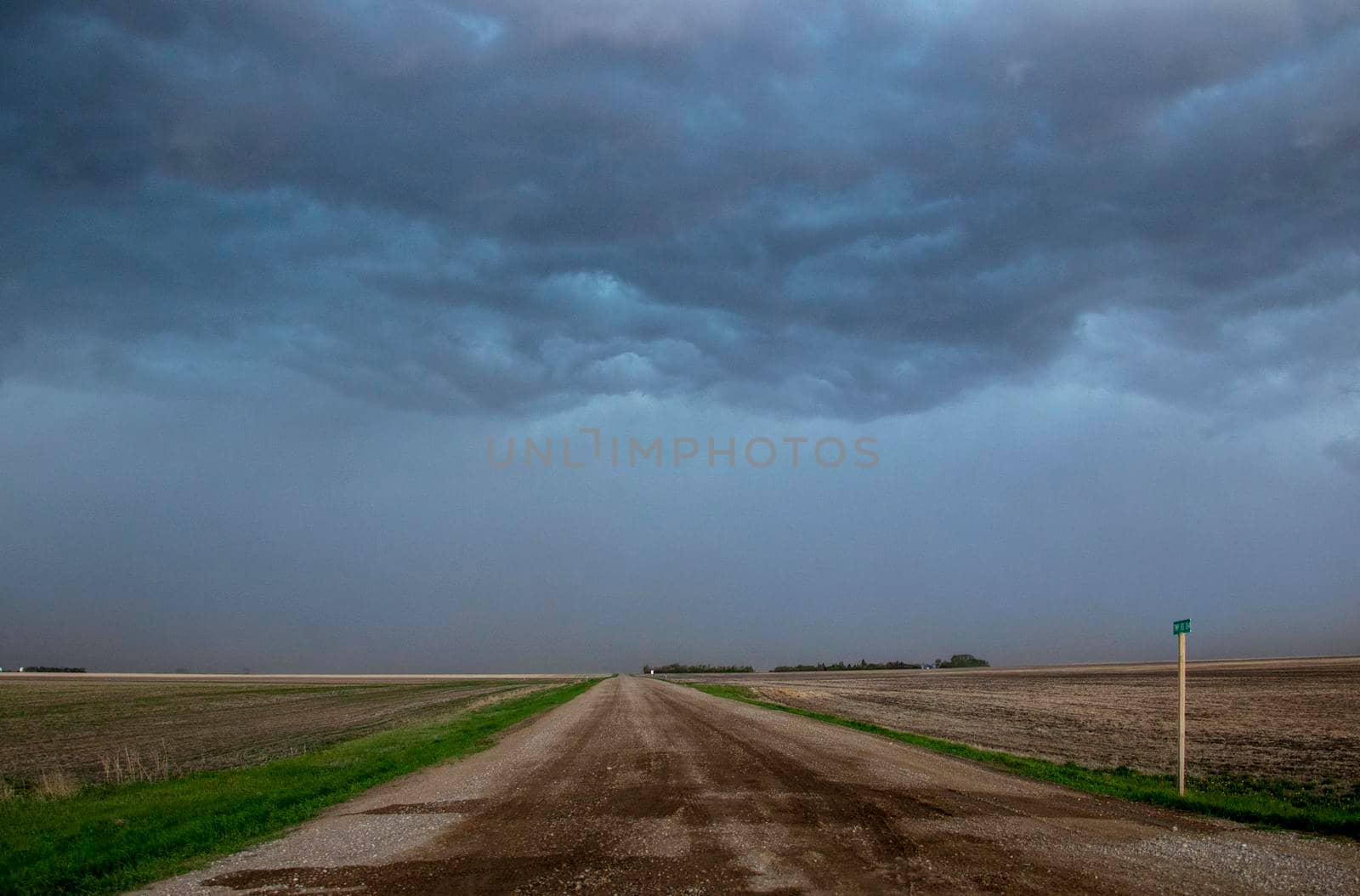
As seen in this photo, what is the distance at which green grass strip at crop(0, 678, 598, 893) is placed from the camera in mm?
9609

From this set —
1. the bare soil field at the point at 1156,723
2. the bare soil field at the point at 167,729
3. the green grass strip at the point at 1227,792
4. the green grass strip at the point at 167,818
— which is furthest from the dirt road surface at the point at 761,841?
the bare soil field at the point at 167,729

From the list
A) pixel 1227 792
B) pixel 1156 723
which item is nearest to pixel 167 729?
pixel 1227 792

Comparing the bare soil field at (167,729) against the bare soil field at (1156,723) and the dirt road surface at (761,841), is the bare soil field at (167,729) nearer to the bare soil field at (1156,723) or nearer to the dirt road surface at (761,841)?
the dirt road surface at (761,841)

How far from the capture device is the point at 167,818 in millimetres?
13070

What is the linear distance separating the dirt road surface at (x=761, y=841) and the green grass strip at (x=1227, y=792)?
0.89 meters

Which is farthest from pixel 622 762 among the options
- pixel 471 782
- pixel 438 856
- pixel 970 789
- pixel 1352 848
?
pixel 1352 848

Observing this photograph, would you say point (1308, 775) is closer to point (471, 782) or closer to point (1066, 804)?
point (1066, 804)

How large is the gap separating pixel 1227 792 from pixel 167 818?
755 inches

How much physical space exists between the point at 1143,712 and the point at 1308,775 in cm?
2171

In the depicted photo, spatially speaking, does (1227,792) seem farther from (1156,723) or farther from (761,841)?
(1156,723)

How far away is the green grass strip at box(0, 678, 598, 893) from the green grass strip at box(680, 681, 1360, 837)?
14070 millimetres

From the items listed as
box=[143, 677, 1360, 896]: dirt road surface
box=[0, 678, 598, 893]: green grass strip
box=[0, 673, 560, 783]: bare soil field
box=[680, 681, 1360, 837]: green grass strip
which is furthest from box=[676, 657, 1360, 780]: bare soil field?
box=[0, 673, 560, 783]: bare soil field

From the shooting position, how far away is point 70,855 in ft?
34.4

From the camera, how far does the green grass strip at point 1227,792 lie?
11.8 m
